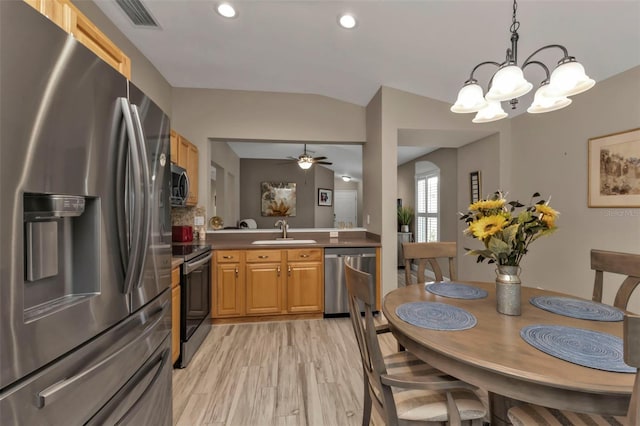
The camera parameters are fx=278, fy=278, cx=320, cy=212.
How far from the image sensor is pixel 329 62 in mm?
2982

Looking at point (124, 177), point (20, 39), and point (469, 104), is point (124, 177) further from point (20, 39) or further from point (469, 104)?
point (469, 104)

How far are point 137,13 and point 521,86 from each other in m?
2.91

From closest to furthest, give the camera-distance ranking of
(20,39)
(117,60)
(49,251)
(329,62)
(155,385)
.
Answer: (20,39) → (49,251) → (155,385) → (117,60) → (329,62)

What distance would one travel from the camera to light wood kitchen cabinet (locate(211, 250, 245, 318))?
124 inches

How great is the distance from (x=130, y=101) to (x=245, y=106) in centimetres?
283

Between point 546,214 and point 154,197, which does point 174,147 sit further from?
point 546,214

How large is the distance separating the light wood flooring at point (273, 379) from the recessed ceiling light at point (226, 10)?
297cm

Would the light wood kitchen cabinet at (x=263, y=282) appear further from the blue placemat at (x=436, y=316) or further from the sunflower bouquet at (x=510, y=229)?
the sunflower bouquet at (x=510, y=229)

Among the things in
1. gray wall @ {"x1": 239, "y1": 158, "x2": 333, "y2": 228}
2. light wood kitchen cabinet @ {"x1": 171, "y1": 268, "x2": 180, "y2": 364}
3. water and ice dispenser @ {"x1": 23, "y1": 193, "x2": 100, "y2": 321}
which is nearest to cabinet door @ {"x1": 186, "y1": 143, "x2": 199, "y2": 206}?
light wood kitchen cabinet @ {"x1": 171, "y1": 268, "x2": 180, "y2": 364}

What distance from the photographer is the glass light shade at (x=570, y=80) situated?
48.9 inches

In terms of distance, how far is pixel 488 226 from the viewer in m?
1.36

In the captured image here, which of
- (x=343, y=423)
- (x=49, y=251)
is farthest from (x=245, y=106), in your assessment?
(x=343, y=423)

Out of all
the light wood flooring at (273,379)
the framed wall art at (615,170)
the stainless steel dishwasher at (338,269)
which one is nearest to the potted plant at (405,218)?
the stainless steel dishwasher at (338,269)

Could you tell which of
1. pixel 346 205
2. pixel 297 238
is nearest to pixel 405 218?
pixel 297 238
